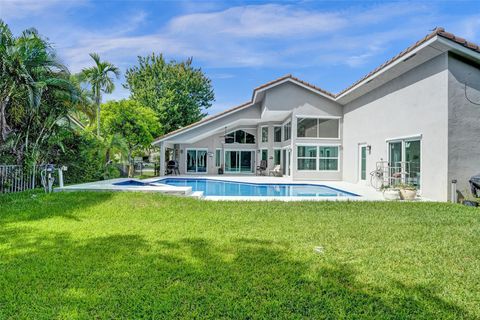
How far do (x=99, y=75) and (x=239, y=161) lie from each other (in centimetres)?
1407

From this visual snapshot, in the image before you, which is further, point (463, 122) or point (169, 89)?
point (169, 89)

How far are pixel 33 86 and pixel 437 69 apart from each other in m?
15.7

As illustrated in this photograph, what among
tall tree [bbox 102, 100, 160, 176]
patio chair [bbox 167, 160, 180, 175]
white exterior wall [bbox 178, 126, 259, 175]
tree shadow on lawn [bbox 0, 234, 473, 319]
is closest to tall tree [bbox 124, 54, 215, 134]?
white exterior wall [bbox 178, 126, 259, 175]

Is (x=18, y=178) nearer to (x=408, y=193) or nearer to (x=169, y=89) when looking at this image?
(x=408, y=193)

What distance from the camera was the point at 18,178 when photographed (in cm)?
1221

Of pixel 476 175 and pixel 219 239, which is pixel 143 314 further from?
pixel 476 175

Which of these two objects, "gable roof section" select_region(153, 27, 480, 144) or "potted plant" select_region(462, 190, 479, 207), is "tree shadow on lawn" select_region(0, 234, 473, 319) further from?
"gable roof section" select_region(153, 27, 480, 144)

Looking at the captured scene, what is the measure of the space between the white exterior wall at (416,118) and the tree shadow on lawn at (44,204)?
1230 centimetres

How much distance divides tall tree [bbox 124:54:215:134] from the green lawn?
30207 mm

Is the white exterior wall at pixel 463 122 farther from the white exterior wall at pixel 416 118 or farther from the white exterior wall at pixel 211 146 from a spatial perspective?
the white exterior wall at pixel 211 146

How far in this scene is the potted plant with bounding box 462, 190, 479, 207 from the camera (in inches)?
402

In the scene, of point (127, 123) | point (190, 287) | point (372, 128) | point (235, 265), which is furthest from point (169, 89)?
point (190, 287)

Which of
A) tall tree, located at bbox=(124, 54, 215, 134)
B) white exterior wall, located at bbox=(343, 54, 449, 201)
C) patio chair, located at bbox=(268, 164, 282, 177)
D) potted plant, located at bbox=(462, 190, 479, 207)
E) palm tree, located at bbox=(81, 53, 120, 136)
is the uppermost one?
tall tree, located at bbox=(124, 54, 215, 134)

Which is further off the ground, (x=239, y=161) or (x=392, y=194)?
(x=239, y=161)
